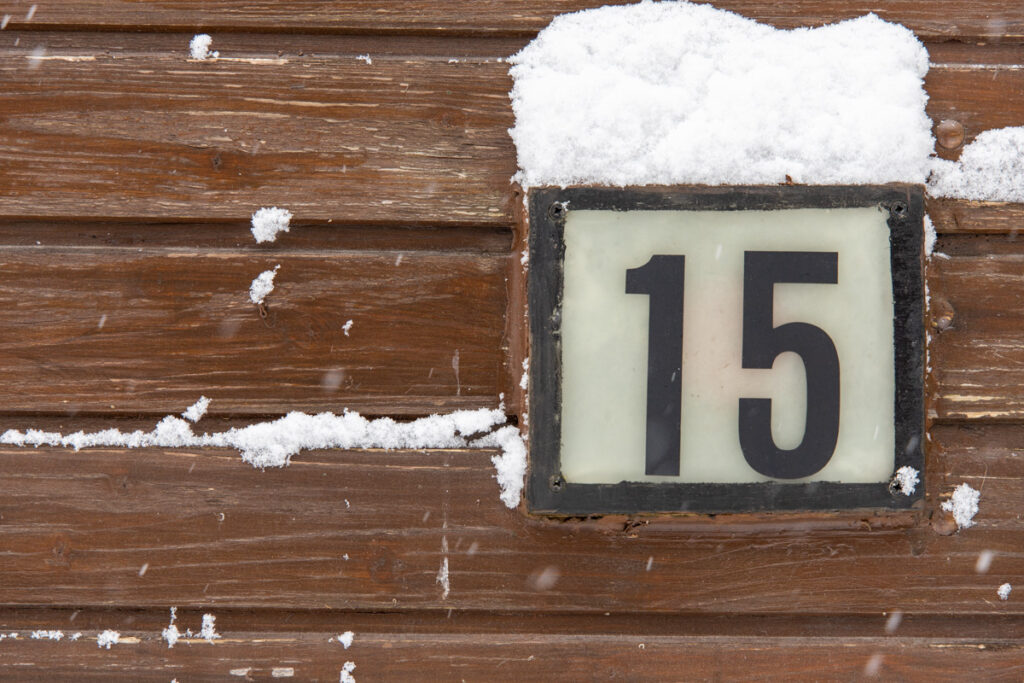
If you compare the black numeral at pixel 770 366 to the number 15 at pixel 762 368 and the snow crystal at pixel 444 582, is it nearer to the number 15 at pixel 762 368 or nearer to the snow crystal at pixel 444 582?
the number 15 at pixel 762 368

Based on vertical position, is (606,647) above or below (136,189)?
below

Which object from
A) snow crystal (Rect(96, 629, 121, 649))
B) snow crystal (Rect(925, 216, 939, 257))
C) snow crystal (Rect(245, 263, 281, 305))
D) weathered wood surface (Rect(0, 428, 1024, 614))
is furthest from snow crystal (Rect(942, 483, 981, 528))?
snow crystal (Rect(96, 629, 121, 649))

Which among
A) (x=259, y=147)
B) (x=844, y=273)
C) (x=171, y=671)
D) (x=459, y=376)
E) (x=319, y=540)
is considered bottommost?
(x=171, y=671)

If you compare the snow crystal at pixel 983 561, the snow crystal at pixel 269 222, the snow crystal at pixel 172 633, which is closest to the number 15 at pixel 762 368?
the snow crystal at pixel 983 561

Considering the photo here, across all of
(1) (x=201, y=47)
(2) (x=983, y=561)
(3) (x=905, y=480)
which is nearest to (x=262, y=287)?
(1) (x=201, y=47)

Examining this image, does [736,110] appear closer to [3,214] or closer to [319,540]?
[319,540]

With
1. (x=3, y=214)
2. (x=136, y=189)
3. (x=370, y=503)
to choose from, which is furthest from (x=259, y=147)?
(x=370, y=503)
